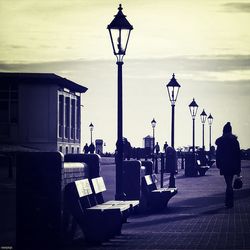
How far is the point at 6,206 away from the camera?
22.4 m

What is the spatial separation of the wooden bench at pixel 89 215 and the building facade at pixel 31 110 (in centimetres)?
5708

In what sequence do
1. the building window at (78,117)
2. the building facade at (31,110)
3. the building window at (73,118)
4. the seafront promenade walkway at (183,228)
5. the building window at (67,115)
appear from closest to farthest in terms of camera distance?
the seafront promenade walkway at (183,228)
the building facade at (31,110)
the building window at (67,115)
the building window at (73,118)
the building window at (78,117)

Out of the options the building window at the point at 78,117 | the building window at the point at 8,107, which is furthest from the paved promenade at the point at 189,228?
the building window at the point at 78,117

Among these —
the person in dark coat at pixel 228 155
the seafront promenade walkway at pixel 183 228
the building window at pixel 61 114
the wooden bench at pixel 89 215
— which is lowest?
the seafront promenade walkway at pixel 183 228

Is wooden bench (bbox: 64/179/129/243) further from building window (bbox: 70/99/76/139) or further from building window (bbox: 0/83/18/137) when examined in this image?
building window (bbox: 70/99/76/139)

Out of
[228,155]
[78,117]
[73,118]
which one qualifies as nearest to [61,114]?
[73,118]

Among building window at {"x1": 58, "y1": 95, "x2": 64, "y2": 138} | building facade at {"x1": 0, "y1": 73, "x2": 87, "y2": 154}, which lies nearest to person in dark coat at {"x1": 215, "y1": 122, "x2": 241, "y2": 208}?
building facade at {"x1": 0, "y1": 73, "x2": 87, "y2": 154}

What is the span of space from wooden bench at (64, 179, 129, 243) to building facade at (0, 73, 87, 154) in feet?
187

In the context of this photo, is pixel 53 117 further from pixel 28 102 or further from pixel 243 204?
pixel 243 204

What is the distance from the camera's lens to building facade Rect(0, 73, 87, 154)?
71438mm

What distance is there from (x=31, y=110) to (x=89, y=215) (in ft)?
189

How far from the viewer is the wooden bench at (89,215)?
13750 millimetres

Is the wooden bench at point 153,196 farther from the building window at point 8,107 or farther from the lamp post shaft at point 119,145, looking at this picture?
the building window at point 8,107

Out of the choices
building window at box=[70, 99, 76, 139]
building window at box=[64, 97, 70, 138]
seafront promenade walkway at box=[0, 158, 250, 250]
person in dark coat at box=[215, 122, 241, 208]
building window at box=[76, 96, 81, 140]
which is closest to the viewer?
seafront promenade walkway at box=[0, 158, 250, 250]
